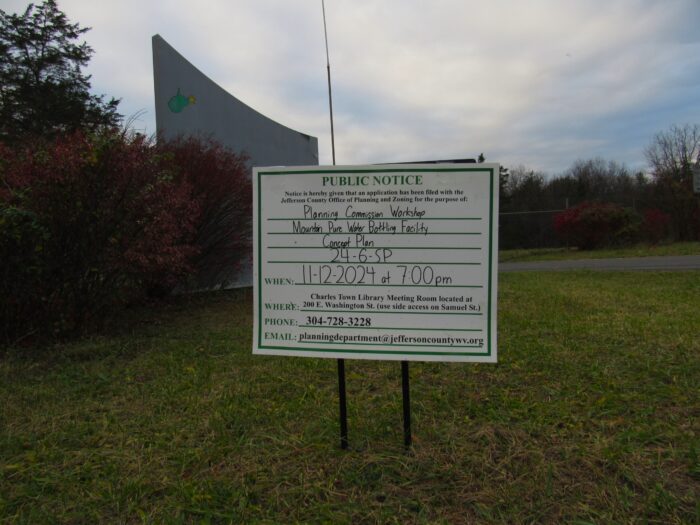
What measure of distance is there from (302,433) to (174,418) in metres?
0.91

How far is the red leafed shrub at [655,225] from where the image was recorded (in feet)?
79.8

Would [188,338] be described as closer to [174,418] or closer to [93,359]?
[93,359]

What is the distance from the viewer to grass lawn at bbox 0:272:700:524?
89.4 inches

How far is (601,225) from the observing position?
78.5ft

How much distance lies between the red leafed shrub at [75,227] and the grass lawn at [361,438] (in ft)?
2.75

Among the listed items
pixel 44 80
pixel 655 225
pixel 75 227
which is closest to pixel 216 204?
pixel 75 227

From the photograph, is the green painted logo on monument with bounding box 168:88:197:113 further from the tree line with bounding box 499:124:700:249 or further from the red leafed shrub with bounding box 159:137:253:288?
the tree line with bounding box 499:124:700:249

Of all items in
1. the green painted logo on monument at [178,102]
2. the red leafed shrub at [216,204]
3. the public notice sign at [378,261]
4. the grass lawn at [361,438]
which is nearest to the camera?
the grass lawn at [361,438]

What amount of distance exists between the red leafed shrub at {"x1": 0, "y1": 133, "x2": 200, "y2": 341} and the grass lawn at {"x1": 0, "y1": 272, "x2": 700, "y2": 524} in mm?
838

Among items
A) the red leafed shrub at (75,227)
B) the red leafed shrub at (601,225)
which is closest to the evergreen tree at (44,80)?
the red leafed shrub at (75,227)

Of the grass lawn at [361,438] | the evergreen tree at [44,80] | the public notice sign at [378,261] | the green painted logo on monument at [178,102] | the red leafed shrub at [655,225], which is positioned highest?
the evergreen tree at [44,80]

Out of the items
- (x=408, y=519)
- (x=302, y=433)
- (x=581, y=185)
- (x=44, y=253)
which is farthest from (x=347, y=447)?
(x=581, y=185)

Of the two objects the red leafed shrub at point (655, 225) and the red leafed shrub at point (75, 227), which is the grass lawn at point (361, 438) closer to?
the red leafed shrub at point (75, 227)

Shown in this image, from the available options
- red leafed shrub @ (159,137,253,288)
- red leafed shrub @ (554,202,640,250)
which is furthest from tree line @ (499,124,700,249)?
red leafed shrub @ (159,137,253,288)
